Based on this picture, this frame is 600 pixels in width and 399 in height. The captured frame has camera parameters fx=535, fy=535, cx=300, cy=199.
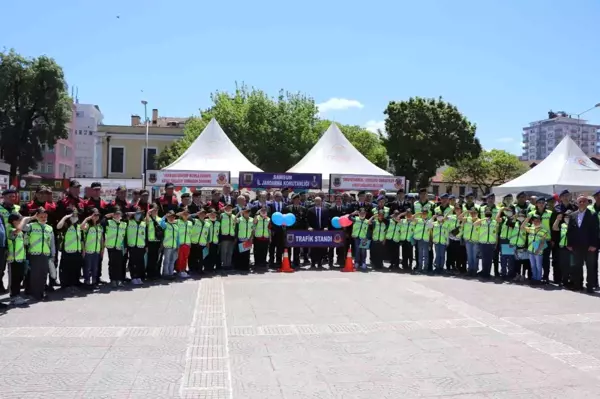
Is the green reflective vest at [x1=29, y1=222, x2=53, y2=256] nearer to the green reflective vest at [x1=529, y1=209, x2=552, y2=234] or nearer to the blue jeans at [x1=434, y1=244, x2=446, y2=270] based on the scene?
the blue jeans at [x1=434, y1=244, x2=446, y2=270]

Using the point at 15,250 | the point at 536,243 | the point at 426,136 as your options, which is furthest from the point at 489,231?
the point at 426,136

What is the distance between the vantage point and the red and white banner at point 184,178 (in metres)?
19.9

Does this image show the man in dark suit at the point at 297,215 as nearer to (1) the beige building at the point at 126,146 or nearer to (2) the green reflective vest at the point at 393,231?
(2) the green reflective vest at the point at 393,231

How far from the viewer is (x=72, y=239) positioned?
9906 mm

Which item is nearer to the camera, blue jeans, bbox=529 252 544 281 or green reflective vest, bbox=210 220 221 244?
blue jeans, bbox=529 252 544 281

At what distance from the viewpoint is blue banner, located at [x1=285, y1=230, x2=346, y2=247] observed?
13.7 meters

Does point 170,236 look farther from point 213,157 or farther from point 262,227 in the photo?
point 213,157

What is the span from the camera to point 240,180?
781 inches

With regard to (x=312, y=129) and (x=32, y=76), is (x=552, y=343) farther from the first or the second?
(x=32, y=76)

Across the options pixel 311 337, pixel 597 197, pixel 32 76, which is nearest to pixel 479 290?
pixel 597 197

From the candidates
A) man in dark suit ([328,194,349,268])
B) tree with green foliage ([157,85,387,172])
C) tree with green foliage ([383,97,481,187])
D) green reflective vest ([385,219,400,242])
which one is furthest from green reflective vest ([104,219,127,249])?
tree with green foliage ([383,97,481,187])

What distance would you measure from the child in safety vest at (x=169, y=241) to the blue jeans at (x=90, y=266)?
1522 mm

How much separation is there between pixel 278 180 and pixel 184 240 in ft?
27.0

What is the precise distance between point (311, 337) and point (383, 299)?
9.67 ft
